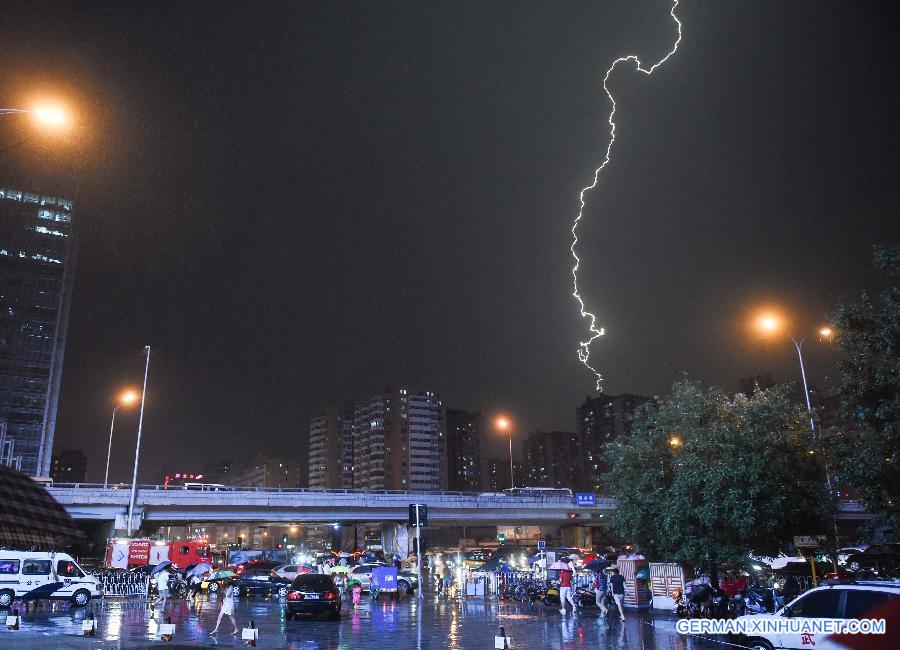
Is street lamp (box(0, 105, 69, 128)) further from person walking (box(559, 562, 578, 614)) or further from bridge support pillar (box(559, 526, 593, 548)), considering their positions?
bridge support pillar (box(559, 526, 593, 548))

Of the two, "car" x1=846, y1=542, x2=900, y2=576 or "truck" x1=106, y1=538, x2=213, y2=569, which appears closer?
"car" x1=846, y1=542, x2=900, y2=576

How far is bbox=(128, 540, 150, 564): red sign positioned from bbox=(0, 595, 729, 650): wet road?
1322cm

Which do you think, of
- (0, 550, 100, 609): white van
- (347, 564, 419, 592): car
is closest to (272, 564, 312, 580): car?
(347, 564, 419, 592): car

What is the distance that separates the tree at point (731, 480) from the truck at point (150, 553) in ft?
94.7

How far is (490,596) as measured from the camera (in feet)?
121

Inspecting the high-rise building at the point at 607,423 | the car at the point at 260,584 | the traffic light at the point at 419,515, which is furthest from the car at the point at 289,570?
the high-rise building at the point at 607,423

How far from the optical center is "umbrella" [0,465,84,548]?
9430 millimetres

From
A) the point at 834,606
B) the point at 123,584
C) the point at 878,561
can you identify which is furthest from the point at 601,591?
the point at 123,584

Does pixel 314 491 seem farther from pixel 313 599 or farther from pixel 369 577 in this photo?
pixel 313 599

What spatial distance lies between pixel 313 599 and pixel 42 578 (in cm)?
1216

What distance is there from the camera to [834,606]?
1273cm

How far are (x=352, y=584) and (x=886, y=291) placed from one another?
30978 millimetres

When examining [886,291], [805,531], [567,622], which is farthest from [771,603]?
[886,291]

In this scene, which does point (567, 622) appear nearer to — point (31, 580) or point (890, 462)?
point (890, 462)
